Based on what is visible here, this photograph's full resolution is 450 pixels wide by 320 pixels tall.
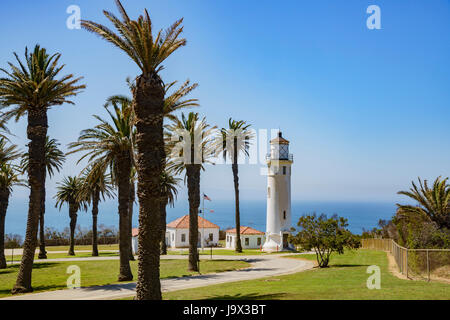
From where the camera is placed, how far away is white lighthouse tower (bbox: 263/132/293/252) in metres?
54.4

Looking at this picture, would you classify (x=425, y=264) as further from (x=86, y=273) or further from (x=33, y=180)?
(x=33, y=180)

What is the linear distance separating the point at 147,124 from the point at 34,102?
33.6ft

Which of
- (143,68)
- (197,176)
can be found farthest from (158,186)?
(197,176)

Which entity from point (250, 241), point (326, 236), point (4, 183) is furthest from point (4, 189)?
point (250, 241)

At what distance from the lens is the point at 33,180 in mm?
23078

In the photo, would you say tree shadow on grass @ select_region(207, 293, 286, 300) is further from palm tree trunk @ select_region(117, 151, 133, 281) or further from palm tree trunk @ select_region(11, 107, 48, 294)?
palm tree trunk @ select_region(11, 107, 48, 294)

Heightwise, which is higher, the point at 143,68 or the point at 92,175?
the point at 143,68

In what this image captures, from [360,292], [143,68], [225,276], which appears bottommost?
[225,276]

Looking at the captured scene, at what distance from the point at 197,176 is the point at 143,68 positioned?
1562 cm

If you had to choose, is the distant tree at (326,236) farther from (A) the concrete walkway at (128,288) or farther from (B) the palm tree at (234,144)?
(B) the palm tree at (234,144)

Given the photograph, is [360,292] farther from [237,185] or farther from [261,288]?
[237,185]

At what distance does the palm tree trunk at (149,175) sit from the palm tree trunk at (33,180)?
9.43 m
